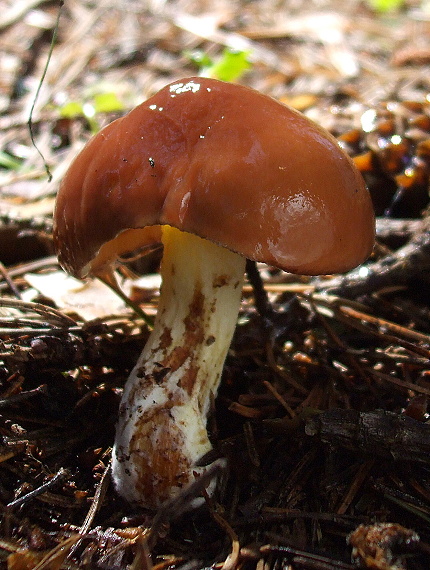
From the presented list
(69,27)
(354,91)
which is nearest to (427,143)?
(354,91)

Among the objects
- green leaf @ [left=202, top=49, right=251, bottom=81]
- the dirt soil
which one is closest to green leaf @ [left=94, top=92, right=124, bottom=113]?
the dirt soil

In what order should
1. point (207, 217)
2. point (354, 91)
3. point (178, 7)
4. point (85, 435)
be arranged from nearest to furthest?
point (207, 217), point (85, 435), point (354, 91), point (178, 7)

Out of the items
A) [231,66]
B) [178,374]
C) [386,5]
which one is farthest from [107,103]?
[386,5]

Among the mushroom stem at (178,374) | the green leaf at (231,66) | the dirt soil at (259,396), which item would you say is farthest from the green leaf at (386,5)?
the mushroom stem at (178,374)

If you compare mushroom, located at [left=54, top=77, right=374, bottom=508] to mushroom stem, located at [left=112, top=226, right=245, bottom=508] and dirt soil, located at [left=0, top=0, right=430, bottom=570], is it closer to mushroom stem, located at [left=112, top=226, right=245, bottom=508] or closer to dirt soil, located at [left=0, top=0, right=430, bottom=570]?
mushroom stem, located at [left=112, top=226, right=245, bottom=508]

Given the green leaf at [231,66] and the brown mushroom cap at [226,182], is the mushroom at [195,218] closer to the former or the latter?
the brown mushroom cap at [226,182]

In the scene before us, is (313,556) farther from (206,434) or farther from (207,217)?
(207,217)

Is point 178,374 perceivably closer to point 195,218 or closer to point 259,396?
point 259,396
